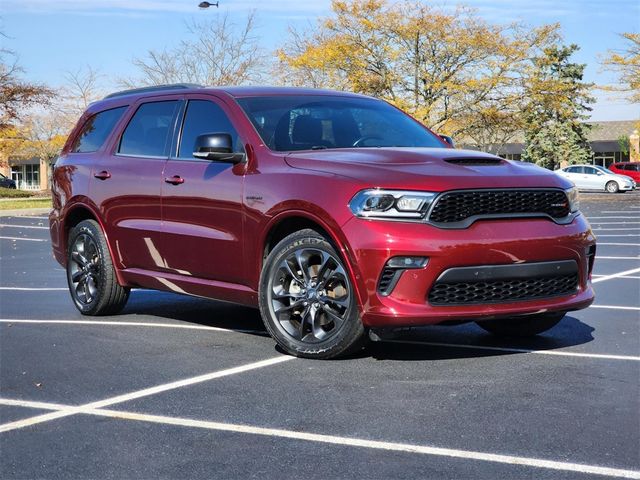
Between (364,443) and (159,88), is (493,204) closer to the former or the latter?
(364,443)

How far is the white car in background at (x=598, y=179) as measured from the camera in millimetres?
50219

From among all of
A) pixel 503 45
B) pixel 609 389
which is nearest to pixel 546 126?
pixel 503 45

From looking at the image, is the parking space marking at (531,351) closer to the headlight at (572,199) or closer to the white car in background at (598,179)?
the headlight at (572,199)

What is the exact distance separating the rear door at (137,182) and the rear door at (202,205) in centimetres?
16

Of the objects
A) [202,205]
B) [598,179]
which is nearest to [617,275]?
[202,205]

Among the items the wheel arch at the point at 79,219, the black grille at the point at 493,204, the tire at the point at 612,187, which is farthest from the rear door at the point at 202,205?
the tire at the point at 612,187

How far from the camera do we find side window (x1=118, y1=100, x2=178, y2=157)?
7699 mm

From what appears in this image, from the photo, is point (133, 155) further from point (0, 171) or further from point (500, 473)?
point (0, 171)

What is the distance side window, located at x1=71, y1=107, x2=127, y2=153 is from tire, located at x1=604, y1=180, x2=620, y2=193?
4467 centimetres

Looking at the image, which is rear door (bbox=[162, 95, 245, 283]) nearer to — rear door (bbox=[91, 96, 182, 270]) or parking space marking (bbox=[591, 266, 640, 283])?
rear door (bbox=[91, 96, 182, 270])

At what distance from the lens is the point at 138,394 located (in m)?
5.40

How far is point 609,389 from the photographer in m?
5.41

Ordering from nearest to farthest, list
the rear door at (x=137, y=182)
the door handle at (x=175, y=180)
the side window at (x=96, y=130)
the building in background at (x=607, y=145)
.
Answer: the door handle at (x=175, y=180)
the rear door at (x=137, y=182)
the side window at (x=96, y=130)
the building in background at (x=607, y=145)

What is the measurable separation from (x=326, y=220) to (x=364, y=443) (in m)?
1.99
